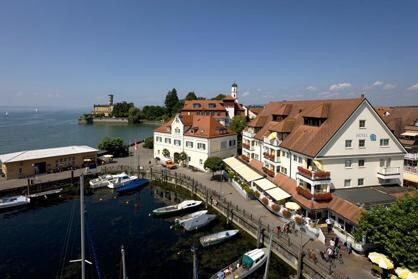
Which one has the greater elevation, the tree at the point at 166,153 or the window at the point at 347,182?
the window at the point at 347,182

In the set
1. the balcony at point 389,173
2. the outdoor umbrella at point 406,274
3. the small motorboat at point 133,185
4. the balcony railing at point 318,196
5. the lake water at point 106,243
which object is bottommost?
the lake water at point 106,243

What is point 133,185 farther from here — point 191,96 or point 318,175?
point 191,96

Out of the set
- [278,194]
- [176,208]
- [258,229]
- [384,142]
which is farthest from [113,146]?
[384,142]

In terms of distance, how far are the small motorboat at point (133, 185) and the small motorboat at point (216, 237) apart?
24.1 meters

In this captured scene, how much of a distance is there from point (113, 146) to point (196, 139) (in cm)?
2509

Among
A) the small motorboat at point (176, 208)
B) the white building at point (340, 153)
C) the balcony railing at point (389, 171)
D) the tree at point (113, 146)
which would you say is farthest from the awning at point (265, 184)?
the tree at point (113, 146)

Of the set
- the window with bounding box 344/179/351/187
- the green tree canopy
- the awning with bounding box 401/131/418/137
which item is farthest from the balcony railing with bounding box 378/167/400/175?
the green tree canopy

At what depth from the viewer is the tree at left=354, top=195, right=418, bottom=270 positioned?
23.8 m

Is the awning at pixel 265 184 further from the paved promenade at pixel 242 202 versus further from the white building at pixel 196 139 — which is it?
the white building at pixel 196 139

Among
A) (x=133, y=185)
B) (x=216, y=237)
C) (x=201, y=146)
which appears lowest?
(x=216, y=237)

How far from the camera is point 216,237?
1399 inches

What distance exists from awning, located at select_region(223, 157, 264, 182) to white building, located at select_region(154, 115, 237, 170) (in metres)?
7.11

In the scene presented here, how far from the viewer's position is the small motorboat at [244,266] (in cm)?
2791

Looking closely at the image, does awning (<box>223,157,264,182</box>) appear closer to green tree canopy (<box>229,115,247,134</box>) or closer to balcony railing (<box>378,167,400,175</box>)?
balcony railing (<box>378,167,400,175</box>)
